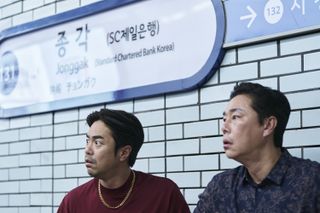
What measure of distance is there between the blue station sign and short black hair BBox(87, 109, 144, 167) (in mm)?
467

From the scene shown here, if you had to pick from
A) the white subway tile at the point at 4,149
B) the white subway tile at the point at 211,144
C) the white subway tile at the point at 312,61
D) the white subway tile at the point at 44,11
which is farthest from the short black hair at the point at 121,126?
the white subway tile at the point at 4,149

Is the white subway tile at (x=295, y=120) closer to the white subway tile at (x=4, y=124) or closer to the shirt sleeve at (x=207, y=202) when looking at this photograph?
the shirt sleeve at (x=207, y=202)

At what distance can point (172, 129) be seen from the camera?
3.79m

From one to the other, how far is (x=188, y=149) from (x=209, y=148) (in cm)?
16

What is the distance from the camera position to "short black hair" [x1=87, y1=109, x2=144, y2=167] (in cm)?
332

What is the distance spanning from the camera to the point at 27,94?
16.1ft

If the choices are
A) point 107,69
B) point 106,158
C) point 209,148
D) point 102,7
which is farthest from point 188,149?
point 102,7

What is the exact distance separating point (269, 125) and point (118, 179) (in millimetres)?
920

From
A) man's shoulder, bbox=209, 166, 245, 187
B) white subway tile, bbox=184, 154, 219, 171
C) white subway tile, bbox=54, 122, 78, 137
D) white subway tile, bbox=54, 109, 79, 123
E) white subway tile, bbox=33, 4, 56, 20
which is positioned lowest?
man's shoulder, bbox=209, 166, 245, 187

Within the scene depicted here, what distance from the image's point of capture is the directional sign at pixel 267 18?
315 cm

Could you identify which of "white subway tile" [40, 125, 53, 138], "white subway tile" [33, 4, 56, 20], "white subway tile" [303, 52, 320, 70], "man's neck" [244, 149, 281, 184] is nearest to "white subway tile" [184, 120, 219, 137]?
"white subway tile" [303, 52, 320, 70]

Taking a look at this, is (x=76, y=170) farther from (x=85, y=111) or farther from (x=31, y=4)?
(x=31, y=4)

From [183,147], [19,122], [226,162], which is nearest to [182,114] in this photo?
[183,147]

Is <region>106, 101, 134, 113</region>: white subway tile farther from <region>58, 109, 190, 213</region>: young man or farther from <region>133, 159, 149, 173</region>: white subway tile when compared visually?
<region>58, 109, 190, 213</region>: young man
